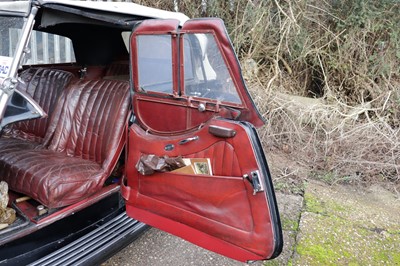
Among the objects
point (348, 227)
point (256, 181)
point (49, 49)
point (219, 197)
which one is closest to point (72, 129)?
point (219, 197)

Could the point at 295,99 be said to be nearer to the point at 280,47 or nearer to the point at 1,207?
the point at 280,47

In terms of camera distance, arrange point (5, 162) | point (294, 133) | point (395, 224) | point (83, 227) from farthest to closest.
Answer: point (294, 133) → point (395, 224) → point (5, 162) → point (83, 227)

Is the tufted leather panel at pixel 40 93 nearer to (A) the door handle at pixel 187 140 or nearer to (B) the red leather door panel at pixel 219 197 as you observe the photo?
(B) the red leather door panel at pixel 219 197

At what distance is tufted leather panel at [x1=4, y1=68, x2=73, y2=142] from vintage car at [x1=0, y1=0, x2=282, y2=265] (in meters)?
0.49

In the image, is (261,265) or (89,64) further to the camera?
(89,64)

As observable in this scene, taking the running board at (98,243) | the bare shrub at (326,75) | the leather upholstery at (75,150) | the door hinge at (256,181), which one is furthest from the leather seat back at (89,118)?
the bare shrub at (326,75)

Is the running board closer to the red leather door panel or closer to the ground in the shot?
the red leather door panel

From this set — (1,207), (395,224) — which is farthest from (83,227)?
(395,224)

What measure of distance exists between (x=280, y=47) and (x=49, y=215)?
14.6 feet

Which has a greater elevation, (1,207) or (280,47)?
(280,47)

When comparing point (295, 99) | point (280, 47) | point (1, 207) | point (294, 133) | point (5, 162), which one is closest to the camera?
point (1, 207)

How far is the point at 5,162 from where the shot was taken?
2.30 meters

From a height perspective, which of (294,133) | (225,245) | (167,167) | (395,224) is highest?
(167,167)

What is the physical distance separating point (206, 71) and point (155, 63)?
35 centimetres
